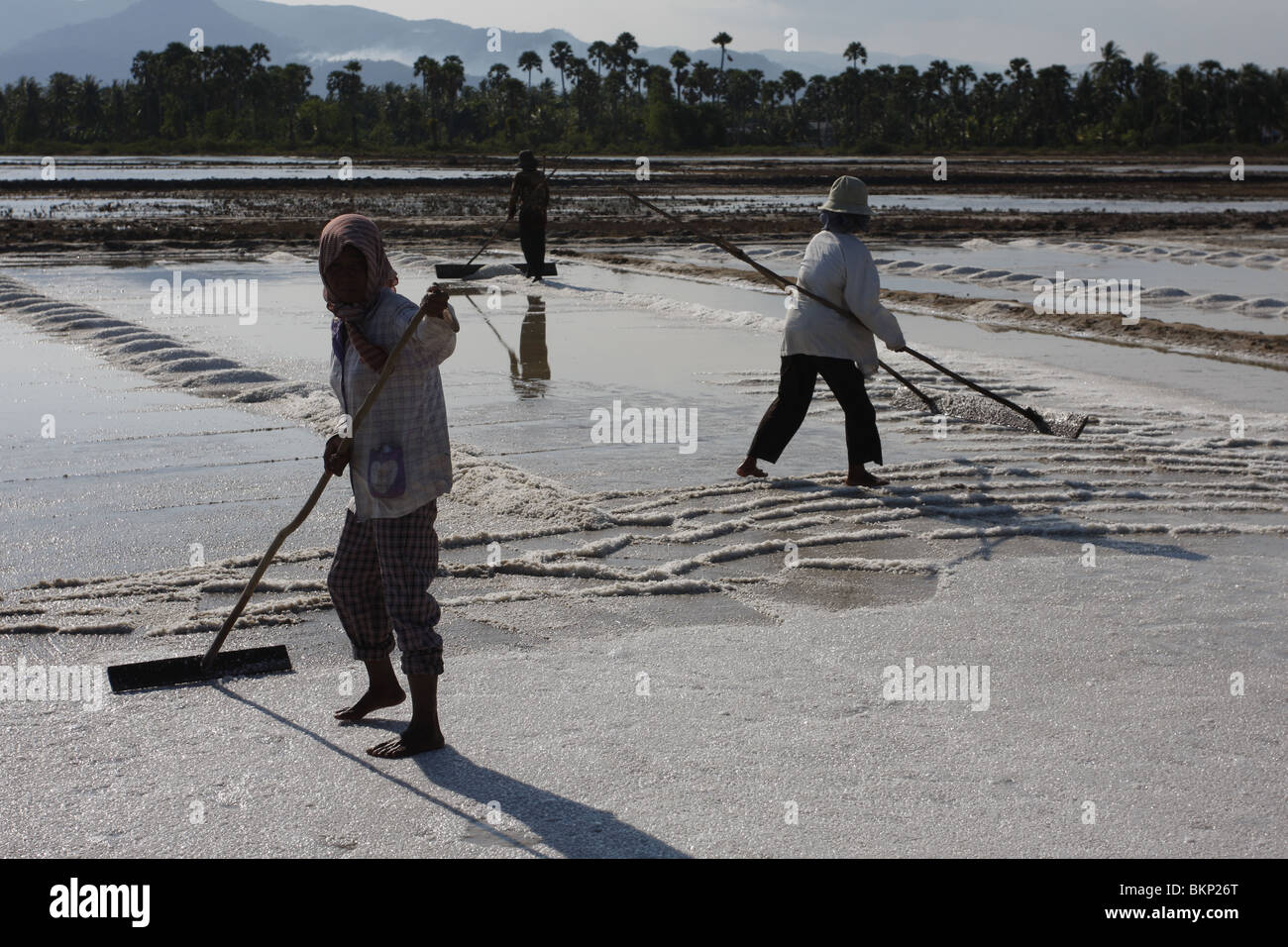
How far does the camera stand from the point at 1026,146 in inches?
3452

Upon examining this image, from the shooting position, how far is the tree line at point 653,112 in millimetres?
83812

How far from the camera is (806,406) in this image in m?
6.39

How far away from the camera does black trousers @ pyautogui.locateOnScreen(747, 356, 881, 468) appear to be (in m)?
6.28

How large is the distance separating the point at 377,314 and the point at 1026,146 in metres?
91.3

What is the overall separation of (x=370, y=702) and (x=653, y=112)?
285 feet

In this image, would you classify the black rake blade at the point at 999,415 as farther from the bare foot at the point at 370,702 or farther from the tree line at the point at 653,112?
the tree line at the point at 653,112

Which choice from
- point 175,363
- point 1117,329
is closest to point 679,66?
point 1117,329

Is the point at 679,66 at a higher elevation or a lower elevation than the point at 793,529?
higher

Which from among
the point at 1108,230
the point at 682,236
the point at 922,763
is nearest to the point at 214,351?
the point at 922,763

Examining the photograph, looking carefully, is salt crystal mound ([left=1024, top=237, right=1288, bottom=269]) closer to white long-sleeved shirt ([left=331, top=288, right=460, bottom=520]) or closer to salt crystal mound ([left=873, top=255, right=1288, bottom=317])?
salt crystal mound ([left=873, top=255, right=1288, bottom=317])

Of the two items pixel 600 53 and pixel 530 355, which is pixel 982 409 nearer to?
pixel 530 355

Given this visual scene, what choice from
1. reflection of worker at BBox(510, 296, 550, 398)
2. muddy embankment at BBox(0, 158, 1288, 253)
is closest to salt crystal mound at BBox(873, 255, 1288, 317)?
reflection of worker at BBox(510, 296, 550, 398)

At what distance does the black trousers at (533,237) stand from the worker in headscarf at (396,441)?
457 inches

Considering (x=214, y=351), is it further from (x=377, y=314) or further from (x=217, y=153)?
(x=217, y=153)
